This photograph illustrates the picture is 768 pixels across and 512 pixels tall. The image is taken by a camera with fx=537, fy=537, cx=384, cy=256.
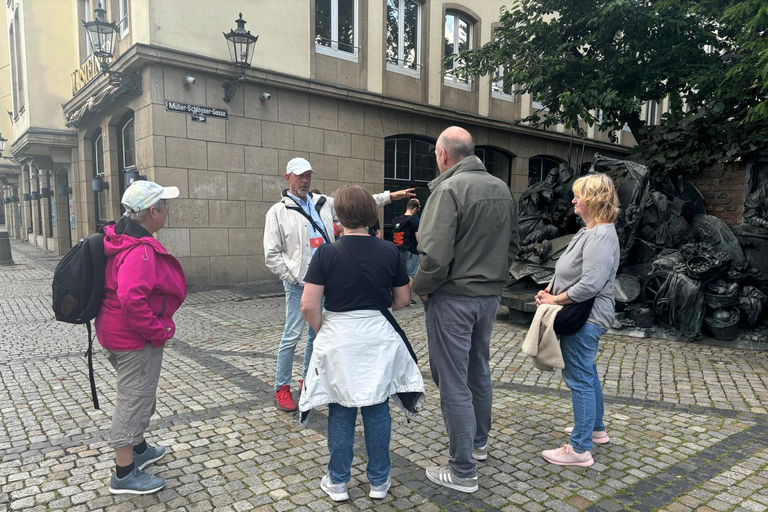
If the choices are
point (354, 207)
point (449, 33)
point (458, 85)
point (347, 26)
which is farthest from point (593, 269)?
point (449, 33)

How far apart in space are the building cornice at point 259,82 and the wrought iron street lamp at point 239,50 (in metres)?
0.23

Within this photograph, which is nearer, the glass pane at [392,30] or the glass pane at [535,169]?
the glass pane at [392,30]

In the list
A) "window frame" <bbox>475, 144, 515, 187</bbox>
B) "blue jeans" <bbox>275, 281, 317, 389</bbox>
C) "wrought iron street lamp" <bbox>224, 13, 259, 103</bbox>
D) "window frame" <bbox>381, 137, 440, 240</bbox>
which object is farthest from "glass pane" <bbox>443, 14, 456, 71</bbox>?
"blue jeans" <bbox>275, 281, 317, 389</bbox>

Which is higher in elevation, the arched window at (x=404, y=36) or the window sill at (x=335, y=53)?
the arched window at (x=404, y=36)

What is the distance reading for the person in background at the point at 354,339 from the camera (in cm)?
262

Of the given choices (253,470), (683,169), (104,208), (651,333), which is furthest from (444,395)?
(104,208)

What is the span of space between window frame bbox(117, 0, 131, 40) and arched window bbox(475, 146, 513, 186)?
9.78 meters

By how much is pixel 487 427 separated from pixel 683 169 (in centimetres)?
892

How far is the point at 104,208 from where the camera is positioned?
14.8m

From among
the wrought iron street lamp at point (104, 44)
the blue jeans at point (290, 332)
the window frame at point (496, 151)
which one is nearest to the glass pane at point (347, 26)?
the wrought iron street lamp at point (104, 44)

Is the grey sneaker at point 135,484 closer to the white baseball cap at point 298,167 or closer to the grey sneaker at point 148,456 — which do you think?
the grey sneaker at point 148,456

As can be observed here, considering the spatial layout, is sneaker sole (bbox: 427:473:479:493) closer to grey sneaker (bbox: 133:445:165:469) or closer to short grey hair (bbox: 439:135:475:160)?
grey sneaker (bbox: 133:445:165:469)

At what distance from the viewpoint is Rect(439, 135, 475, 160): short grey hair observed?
3000mm

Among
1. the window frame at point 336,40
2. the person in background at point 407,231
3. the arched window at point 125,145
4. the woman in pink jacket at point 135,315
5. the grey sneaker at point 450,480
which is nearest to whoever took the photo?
the woman in pink jacket at point 135,315
